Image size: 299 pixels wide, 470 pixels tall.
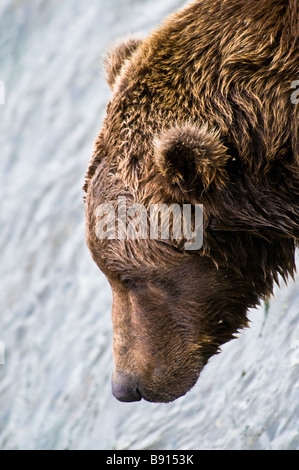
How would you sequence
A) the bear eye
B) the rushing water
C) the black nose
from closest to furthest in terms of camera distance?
1. the bear eye
2. the black nose
3. the rushing water

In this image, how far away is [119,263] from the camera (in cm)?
333

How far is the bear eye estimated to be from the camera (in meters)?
3.41

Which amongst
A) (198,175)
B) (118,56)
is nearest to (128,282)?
(198,175)

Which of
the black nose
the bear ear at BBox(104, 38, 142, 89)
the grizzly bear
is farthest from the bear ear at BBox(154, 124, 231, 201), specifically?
the black nose

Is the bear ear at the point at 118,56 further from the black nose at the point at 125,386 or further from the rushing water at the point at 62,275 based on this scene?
the rushing water at the point at 62,275

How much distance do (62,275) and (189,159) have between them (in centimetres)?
477

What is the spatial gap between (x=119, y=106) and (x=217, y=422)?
371 centimetres

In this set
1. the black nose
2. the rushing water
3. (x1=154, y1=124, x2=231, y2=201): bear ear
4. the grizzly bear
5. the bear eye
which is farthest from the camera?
the rushing water

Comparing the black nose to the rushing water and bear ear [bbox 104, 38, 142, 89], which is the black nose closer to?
bear ear [bbox 104, 38, 142, 89]

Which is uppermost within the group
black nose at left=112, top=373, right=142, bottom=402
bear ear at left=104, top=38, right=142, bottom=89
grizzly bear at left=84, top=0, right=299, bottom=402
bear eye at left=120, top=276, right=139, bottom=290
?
bear ear at left=104, top=38, right=142, bottom=89

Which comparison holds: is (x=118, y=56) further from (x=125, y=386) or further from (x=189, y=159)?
(x=125, y=386)

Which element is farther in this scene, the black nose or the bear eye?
the black nose

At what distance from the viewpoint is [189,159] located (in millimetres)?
2900

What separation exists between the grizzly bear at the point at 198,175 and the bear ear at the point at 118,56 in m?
0.07
